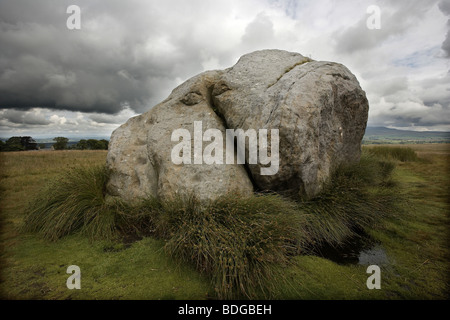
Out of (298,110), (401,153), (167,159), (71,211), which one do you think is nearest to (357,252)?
(298,110)

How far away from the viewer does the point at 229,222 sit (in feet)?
11.7

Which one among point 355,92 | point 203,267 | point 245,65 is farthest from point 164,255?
point 355,92

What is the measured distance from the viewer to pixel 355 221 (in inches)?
181

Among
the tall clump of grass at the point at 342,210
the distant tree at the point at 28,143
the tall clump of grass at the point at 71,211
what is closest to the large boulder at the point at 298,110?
the tall clump of grass at the point at 342,210

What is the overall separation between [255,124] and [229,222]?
2.13 meters

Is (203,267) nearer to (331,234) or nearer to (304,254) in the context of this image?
(304,254)

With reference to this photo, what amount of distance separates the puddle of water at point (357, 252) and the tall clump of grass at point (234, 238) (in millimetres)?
705

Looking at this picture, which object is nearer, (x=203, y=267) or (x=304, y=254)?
(x=203, y=267)

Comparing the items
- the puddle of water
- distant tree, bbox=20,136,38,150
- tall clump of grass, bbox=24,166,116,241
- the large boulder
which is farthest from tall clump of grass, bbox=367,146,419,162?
distant tree, bbox=20,136,38,150

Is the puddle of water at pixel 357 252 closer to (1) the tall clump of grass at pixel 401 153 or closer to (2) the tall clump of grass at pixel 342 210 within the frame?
(2) the tall clump of grass at pixel 342 210

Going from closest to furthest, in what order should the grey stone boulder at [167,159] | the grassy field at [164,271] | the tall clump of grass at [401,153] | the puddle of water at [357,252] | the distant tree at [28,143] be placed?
A: the grassy field at [164,271]
the puddle of water at [357,252]
the grey stone boulder at [167,159]
the tall clump of grass at [401,153]
the distant tree at [28,143]

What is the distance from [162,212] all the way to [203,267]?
1.50 m

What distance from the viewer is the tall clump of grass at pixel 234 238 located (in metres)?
2.90
